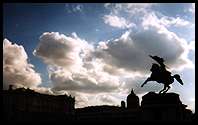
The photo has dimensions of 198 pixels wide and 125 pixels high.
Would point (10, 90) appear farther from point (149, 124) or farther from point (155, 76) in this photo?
point (149, 124)

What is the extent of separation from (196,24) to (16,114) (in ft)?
184

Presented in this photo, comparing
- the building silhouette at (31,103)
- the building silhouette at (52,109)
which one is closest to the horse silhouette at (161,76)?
the building silhouette at (52,109)

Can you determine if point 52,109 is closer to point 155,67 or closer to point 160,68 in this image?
point 155,67

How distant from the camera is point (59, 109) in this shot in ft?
267

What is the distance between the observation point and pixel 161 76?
24031 mm

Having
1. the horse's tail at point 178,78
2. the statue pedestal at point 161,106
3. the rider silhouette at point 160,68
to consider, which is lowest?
the statue pedestal at point 161,106

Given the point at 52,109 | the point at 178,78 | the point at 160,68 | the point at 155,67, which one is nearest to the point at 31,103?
the point at 52,109

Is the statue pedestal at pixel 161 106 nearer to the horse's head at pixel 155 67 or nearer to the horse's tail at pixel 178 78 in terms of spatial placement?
the horse's tail at pixel 178 78

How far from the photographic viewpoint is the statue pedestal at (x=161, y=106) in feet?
79.3

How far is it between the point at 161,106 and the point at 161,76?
174cm

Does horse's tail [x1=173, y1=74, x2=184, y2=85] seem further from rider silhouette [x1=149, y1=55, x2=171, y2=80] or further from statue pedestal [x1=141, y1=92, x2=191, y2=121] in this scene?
statue pedestal [x1=141, y1=92, x2=191, y2=121]

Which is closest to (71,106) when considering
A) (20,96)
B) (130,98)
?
(20,96)

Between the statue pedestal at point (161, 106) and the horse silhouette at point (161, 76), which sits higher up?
the horse silhouette at point (161, 76)

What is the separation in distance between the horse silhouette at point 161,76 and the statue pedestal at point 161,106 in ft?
1.63
